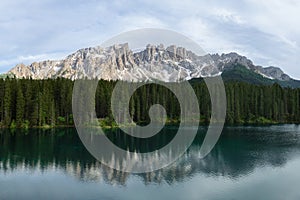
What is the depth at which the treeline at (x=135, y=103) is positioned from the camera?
250 feet

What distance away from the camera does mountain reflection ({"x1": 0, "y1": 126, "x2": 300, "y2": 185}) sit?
31.7 meters

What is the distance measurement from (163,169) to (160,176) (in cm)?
284

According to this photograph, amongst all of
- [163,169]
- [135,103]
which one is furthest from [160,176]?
[135,103]

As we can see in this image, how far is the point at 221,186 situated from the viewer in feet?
91.5

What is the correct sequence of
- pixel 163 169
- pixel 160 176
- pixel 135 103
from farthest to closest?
1. pixel 135 103
2. pixel 163 169
3. pixel 160 176

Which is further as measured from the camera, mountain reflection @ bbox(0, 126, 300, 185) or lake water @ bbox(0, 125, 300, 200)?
mountain reflection @ bbox(0, 126, 300, 185)

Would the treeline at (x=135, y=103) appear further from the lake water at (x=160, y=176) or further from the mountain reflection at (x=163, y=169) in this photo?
the lake water at (x=160, y=176)

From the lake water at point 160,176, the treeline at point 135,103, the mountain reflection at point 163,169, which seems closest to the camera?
the lake water at point 160,176

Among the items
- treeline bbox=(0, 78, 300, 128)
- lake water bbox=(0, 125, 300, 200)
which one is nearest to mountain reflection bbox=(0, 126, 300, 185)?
lake water bbox=(0, 125, 300, 200)

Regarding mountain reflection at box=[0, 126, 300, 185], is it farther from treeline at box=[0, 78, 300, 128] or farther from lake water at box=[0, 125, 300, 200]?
treeline at box=[0, 78, 300, 128]

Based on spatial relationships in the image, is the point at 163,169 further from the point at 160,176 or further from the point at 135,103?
the point at 135,103

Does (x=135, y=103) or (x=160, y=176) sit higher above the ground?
(x=135, y=103)

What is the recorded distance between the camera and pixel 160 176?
102 ft

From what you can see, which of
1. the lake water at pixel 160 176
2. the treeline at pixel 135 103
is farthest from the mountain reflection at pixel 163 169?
the treeline at pixel 135 103
